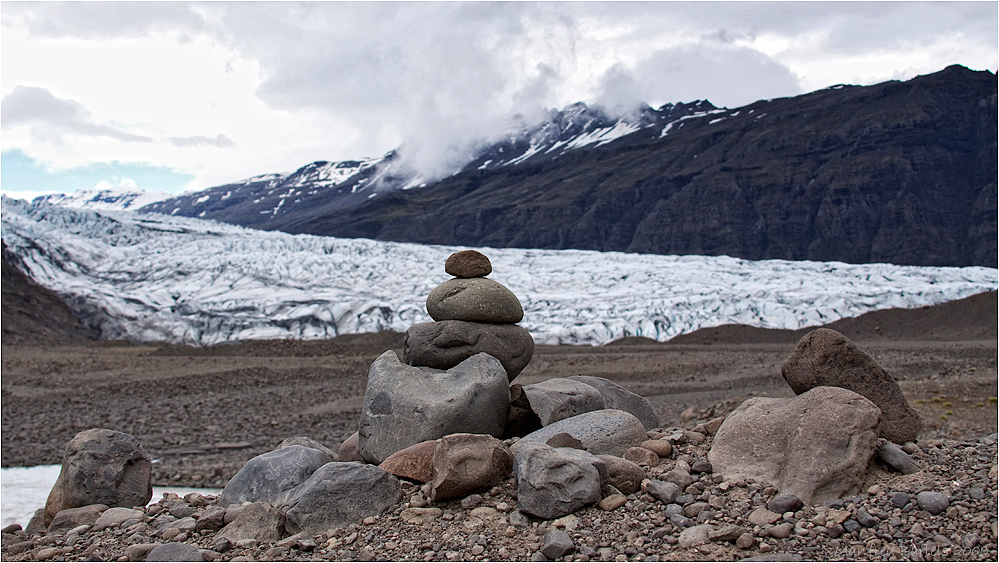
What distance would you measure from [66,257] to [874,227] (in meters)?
65.4

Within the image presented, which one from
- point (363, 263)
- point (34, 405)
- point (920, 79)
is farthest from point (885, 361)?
point (920, 79)

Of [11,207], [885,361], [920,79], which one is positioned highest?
[920,79]

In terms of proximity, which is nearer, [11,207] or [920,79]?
[11,207]

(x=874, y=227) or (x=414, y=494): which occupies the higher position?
(x=874, y=227)

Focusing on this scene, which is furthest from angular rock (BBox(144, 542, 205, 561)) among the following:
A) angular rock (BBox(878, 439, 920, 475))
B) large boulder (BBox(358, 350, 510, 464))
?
angular rock (BBox(878, 439, 920, 475))

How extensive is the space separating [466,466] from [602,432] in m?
1.57

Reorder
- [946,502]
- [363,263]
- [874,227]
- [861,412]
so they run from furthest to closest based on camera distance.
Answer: [874,227] < [363,263] < [861,412] < [946,502]

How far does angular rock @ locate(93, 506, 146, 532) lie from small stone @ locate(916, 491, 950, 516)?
Answer: 6448mm

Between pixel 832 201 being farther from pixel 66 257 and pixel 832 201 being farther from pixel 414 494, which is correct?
pixel 414 494

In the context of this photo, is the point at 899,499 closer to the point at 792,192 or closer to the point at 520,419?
the point at 520,419

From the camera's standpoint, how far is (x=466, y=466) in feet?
20.4

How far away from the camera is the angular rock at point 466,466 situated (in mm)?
6152

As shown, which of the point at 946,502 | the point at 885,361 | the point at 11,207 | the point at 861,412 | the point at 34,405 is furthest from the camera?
the point at 11,207

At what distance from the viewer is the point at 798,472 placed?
5.83 meters
